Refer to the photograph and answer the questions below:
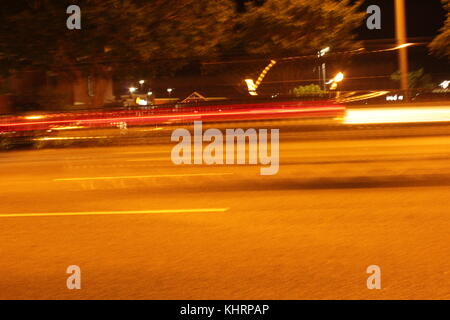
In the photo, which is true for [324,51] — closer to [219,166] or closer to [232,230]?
[219,166]

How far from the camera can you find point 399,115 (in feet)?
68.8

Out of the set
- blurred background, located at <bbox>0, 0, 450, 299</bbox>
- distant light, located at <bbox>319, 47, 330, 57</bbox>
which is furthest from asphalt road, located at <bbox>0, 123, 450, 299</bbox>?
distant light, located at <bbox>319, 47, 330, 57</bbox>

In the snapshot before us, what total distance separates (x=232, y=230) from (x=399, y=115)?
44.6 feet

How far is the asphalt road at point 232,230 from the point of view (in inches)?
252

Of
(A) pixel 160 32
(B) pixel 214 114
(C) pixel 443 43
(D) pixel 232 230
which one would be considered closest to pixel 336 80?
(B) pixel 214 114

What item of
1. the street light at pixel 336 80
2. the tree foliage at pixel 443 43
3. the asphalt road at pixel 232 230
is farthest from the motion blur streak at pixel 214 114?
the asphalt road at pixel 232 230

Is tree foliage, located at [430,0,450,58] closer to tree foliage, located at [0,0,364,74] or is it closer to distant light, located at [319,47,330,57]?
tree foliage, located at [0,0,364,74]

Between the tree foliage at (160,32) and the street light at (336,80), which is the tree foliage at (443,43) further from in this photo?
the street light at (336,80)

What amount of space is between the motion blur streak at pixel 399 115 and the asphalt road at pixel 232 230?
5.41 meters

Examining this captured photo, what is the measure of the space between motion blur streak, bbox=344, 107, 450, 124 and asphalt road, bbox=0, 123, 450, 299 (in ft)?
17.7

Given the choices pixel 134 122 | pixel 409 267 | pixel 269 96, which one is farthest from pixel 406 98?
pixel 409 267

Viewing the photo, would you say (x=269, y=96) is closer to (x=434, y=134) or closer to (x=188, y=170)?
(x=434, y=134)

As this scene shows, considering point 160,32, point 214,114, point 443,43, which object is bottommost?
point 214,114

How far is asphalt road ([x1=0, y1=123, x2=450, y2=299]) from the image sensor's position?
6.41m
